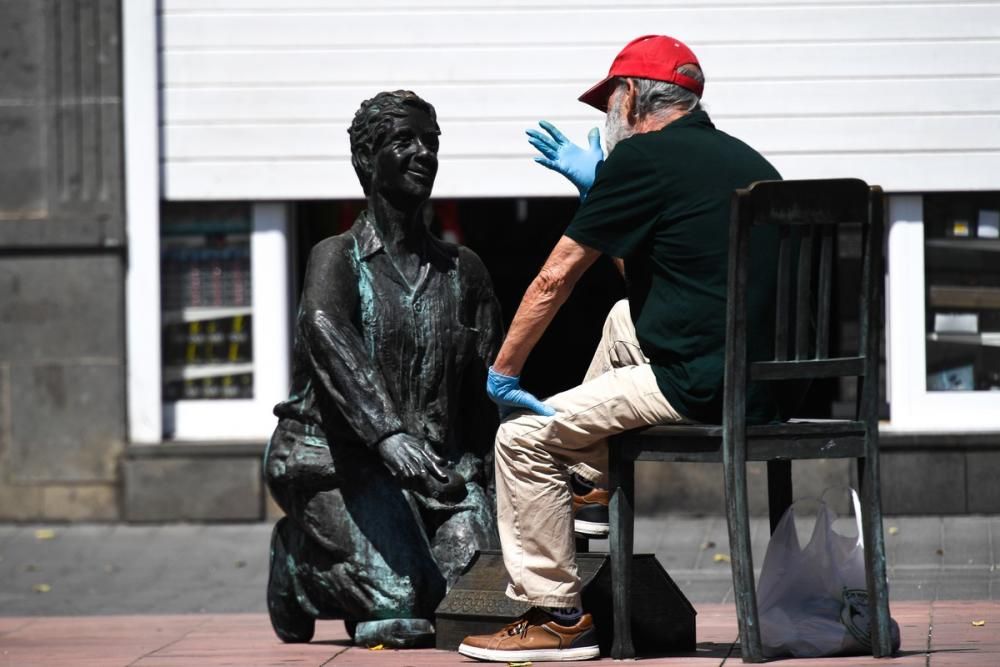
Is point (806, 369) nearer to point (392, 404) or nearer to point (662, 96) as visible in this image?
point (662, 96)

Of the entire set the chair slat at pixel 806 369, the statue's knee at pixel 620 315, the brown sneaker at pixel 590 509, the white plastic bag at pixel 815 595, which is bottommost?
the white plastic bag at pixel 815 595

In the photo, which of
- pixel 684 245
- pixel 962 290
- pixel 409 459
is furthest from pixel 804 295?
pixel 962 290

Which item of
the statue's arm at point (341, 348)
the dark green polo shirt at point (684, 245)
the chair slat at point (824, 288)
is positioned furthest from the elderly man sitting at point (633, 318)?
the statue's arm at point (341, 348)

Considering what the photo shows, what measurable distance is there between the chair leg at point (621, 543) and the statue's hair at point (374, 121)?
4.70ft

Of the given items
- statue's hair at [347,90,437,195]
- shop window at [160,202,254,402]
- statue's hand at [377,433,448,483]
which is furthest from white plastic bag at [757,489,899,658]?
shop window at [160,202,254,402]

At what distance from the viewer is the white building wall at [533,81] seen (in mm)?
10117

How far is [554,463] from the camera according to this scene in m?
4.75

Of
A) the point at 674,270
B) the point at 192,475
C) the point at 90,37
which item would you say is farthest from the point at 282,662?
the point at 90,37

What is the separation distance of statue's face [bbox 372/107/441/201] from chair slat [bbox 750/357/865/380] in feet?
4.91

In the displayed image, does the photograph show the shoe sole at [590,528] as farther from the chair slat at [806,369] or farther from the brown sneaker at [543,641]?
the chair slat at [806,369]

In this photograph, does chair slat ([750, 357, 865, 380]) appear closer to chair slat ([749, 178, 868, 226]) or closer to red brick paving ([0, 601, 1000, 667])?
chair slat ([749, 178, 868, 226])

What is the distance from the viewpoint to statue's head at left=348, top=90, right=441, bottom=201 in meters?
5.61

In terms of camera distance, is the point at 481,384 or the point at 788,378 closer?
the point at 788,378

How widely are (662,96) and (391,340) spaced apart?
1.31 meters
